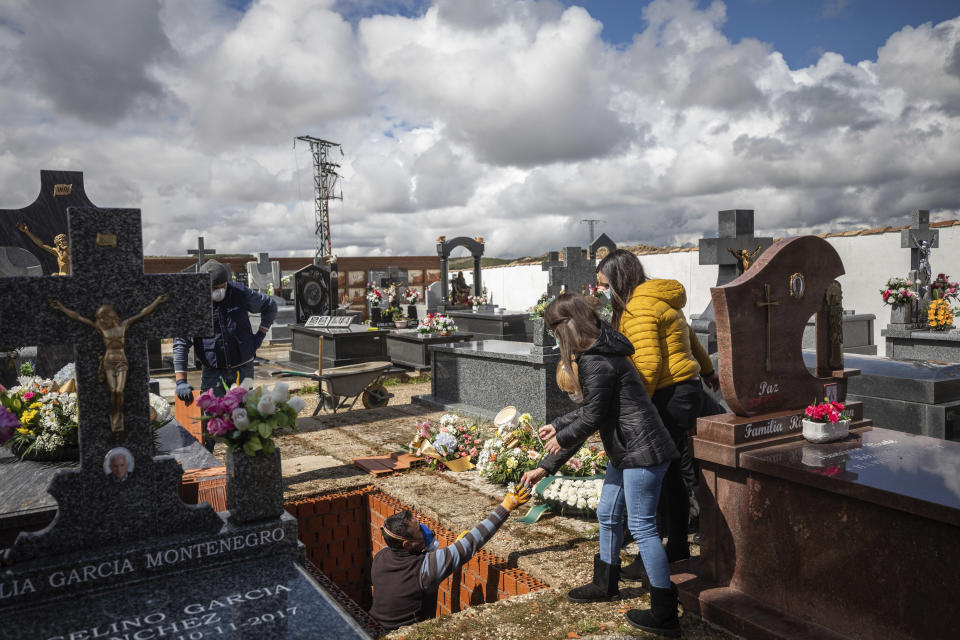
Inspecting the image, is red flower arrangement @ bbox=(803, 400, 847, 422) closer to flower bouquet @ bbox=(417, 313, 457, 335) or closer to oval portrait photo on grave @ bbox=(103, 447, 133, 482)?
oval portrait photo on grave @ bbox=(103, 447, 133, 482)

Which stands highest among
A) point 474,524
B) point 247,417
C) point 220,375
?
point 247,417

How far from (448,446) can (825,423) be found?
3.21 m

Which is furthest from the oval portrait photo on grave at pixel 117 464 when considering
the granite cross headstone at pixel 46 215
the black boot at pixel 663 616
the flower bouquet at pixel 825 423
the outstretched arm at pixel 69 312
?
the granite cross headstone at pixel 46 215

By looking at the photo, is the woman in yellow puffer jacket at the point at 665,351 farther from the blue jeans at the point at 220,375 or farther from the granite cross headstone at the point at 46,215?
the granite cross headstone at the point at 46,215

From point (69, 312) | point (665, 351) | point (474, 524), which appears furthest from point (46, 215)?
point (665, 351)

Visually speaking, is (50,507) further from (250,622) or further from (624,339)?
(624,339)

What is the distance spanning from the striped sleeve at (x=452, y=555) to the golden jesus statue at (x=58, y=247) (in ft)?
17.5

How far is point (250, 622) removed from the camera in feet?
7.73

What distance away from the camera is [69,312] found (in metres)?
2.64

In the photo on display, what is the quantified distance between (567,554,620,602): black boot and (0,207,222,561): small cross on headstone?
5.67 ft

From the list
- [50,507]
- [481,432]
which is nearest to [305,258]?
[481,432]

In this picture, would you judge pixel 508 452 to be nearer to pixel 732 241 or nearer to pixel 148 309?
pixel 148 309

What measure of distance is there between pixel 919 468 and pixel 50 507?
3960 mm

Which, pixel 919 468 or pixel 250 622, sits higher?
pixel 919 468
